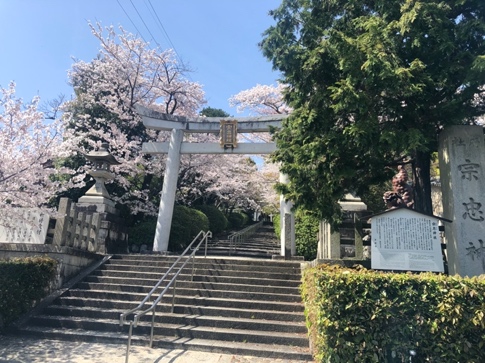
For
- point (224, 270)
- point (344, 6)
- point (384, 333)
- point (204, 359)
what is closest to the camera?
point (384, 333)

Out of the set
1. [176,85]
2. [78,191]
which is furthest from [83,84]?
[78,191]

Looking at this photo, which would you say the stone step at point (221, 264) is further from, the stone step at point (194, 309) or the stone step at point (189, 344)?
the stone step at point (189, 344)

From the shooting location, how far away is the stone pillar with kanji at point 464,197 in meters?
5.69

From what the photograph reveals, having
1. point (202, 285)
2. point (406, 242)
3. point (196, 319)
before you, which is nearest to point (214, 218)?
point (202, 285)

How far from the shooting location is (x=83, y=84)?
51.2 feet

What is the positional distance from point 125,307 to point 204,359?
2636 mm

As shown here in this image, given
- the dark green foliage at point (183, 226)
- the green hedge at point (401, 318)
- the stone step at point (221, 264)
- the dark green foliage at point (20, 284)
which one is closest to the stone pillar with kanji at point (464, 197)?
the green hedge at point (401, 318)

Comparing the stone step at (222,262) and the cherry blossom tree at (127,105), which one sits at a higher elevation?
the cherry blossom tree at (127,105)

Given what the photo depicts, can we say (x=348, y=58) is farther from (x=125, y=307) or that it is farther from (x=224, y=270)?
(x=125, y=307)

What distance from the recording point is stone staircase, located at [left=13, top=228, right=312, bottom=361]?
5797 mm

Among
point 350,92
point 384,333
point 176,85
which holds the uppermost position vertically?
point 176,85

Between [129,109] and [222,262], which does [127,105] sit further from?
[222,262]

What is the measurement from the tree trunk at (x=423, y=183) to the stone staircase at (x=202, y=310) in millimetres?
3199

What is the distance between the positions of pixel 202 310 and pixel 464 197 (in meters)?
5.26
